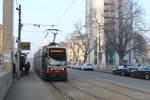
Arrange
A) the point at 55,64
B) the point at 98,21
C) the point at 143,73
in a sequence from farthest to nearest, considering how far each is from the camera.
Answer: the point at 98,21 → the point at 143,73 → the point at 55,64

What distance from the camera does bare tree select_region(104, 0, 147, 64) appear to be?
5000 cm

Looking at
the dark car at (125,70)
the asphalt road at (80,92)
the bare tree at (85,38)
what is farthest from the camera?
the bare tree at (85,38)

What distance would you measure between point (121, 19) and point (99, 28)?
534 cm

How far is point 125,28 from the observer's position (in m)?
50.2

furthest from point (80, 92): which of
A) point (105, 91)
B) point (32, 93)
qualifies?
point (32, 93)

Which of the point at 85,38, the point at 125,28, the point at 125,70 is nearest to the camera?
the point at 125,70

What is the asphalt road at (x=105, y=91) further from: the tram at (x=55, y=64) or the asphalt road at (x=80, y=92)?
the tram at (x=55, y=64)

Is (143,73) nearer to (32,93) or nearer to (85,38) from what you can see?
(32,93)

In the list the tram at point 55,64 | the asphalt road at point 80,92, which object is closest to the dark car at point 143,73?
the asphalt road at point 80,92

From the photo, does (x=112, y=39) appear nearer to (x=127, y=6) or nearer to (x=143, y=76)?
(x=127, y=6)

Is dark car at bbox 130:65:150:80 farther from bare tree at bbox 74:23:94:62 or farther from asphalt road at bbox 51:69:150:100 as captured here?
bare tree at bbox 74:23:94:62

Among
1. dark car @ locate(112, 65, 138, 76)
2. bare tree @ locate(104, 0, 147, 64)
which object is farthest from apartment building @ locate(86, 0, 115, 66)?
dark car @ locate(112, 65, 138, 76)

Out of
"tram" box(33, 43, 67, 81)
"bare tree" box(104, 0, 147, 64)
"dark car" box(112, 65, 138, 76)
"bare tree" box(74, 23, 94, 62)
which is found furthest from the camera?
"bare tree" box(74, 23, 94, 62)

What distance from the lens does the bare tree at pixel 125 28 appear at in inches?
1969
